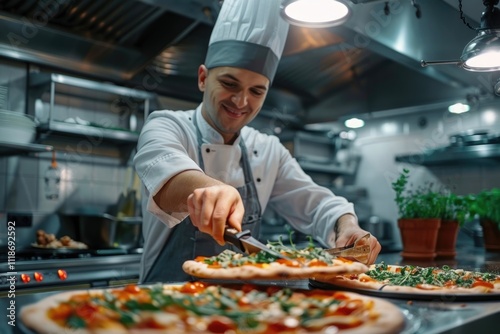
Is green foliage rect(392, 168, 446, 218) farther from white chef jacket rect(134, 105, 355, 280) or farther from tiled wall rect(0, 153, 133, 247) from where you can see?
tiled wall rect(0, 153, 133, 247)

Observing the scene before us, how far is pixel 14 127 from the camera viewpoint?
304 cm

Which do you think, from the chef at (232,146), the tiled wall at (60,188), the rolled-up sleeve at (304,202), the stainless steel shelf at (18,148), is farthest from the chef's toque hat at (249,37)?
the tiled wall at (60,188)

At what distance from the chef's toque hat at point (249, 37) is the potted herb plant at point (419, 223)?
0.86 meters

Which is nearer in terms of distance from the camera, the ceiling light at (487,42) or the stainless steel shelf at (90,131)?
the ceiling light at (487,42)

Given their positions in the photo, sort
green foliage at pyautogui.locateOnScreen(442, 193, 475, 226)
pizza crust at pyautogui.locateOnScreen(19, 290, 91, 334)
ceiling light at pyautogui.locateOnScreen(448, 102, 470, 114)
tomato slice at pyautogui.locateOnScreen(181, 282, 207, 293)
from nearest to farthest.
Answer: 1. pizza crust at pyautogui.locateOnScreen(19, 290, 91, 334)
2. tomato slice at pyautogui.locateOnScreen(181, 282, 207, 293)
3. green foliage at pyautogui.locateOnScreen(442, 193, 475, 226)
4. ceiling light at pyautogui.locateOnScreen(448, 102, 470, 114)

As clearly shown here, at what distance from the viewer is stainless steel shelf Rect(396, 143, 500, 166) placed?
441cm

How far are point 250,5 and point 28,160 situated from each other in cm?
224

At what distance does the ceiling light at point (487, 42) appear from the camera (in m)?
1.63

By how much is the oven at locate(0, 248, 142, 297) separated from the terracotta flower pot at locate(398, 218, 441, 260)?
64.3 inches

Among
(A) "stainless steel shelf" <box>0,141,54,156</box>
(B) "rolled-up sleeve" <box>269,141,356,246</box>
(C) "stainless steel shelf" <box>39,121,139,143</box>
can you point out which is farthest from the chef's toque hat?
(C) "stainless steel shelf" <box>39,121,139,143</box>

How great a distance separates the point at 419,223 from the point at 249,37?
1158mm

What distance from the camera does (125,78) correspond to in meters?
3.98

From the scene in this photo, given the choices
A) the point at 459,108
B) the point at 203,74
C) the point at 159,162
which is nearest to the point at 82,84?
the point at 203,74

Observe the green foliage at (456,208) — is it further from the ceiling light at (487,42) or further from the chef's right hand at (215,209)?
the chef's right hand at (215,209)
